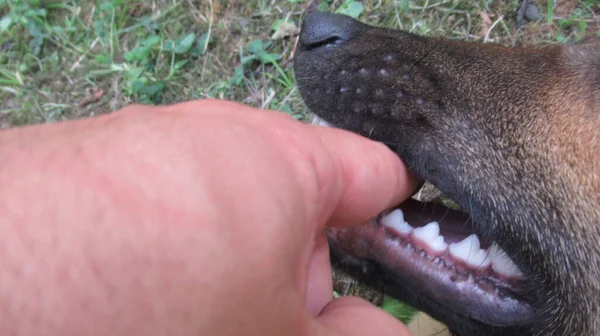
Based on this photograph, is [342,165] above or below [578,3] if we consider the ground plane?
above

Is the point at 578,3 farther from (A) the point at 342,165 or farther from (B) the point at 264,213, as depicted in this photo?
(B) the point at 264,213

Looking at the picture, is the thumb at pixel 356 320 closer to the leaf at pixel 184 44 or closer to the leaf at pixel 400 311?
the leaf at pixel 400 311

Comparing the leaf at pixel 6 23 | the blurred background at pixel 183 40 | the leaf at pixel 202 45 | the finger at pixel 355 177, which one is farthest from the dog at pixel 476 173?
the leaf at pixel 6 23

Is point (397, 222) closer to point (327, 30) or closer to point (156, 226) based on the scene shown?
point (327, 30)

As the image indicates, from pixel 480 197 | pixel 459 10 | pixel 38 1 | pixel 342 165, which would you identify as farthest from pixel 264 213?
pixel 38 1

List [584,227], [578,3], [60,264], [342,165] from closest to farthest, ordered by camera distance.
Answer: [60,264] → [342,165] → [584,227] → [578,3]

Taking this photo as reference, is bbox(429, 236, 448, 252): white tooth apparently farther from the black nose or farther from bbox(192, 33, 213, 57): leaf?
bbox(192, 33, 213, 57): leaf

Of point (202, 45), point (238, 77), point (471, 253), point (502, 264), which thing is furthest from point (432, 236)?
point (202, 45)
